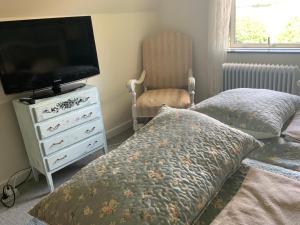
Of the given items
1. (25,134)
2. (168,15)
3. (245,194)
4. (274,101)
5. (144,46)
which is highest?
(168,15)

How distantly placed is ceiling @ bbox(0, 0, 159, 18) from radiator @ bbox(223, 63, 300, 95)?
3.93ft

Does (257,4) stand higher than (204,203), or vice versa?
(257,4)

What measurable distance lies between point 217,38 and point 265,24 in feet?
1.71

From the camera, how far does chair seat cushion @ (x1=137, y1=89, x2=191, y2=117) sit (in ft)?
9.00

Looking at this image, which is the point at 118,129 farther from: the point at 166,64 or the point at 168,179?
the point at 168,179

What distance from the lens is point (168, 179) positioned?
903 millimetres

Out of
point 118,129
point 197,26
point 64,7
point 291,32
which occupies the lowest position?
point 118,129

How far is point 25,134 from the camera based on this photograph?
2.25 m

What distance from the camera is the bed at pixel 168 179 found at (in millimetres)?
829

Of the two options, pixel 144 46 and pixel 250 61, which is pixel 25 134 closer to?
pixel 144 46

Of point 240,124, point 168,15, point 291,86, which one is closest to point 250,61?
point 291,86

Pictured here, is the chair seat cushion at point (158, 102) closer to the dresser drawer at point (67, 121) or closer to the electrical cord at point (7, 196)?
the dresser drawer at point (67, 121)

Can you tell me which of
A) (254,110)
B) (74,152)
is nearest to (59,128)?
(74,152)

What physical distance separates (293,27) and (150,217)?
273 cm
